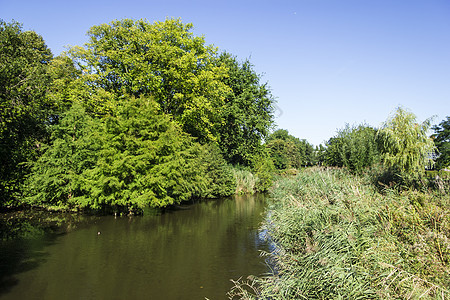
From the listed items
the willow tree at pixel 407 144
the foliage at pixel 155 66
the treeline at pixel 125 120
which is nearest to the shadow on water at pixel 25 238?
the treeline at pixel 125 120

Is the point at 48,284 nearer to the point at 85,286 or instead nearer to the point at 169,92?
the point at 85,286

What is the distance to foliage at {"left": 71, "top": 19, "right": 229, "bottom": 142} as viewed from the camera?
2392 cm

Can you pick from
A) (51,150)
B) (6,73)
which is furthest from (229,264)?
(6,73)

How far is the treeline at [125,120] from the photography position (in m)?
17.4

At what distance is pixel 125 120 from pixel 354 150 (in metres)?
18.0

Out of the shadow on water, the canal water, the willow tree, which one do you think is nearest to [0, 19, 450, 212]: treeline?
the willow tree

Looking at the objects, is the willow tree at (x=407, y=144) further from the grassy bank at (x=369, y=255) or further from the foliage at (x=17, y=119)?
the foliage at (x=17, y=119)

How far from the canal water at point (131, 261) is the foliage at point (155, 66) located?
12.3m

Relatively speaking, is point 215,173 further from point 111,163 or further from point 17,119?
point 17,119

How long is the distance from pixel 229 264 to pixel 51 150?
1396cm

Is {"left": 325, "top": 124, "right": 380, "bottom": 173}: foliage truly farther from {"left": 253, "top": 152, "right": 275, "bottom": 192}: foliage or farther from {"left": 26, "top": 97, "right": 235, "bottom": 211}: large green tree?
{"left": 26, "top": 97, "right": 235, "bottom": 211}: large green tree

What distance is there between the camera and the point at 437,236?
504cm

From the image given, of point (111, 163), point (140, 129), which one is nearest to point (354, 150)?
point (140, 129)

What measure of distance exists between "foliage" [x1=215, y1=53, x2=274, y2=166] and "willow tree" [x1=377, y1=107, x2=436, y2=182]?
1787 centimetres
